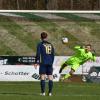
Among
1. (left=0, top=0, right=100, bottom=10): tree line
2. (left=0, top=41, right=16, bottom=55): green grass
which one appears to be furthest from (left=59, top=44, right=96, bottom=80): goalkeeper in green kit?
(left=0, top=0, right=100, bottom=10): tree line

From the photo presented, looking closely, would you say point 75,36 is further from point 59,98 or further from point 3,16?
point 59,98

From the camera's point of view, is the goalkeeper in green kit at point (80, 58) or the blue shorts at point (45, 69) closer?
the blue shorts at point (45, 69)

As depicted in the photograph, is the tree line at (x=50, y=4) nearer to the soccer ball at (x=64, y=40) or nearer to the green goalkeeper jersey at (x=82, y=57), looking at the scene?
the soccer ball at (x=64, y=40)

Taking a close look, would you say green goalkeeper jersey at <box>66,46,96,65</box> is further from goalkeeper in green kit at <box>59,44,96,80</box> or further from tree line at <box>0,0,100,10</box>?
tree line at <box>0,0,100,10</box>

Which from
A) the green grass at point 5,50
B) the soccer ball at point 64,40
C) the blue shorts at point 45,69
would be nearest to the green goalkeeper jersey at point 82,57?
the blue shorts at point 45,69

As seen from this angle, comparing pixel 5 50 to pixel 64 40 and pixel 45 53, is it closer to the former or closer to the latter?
pixel 64 40

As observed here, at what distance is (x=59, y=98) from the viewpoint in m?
14.4

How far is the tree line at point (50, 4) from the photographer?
1540 inches

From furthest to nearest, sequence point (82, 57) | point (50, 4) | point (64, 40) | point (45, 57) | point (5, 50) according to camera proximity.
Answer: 1. point (50, 4)
2. point (64, 40)
3. point (5, 50)
4. point (82, 57)
5. point (45, 57)

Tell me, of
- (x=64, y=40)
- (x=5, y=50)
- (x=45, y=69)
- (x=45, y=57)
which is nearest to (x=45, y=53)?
(x=45, y=57)

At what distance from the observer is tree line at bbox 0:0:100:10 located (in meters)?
39.1

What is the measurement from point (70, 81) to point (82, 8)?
15.9 m

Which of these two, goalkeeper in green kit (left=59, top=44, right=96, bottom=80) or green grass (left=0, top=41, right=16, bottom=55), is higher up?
goalkeeper in green kit (left=59, top=44, right=96, bottom=80)

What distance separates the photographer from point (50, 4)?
39.7m
